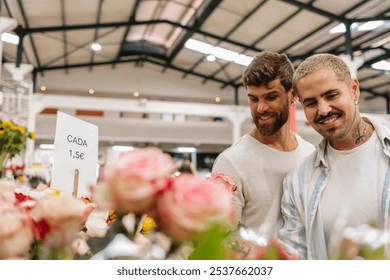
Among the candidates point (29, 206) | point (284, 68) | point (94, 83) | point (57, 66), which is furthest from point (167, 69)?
point (29, 206)

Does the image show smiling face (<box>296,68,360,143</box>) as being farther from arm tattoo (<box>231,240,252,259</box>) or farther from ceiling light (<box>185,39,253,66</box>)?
ceiling light (<box>185,39,253,66</box>)

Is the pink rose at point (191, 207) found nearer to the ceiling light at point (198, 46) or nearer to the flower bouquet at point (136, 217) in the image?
the flower bouquet at point (136, 217)

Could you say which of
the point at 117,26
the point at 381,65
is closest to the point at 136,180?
the point at 381,65

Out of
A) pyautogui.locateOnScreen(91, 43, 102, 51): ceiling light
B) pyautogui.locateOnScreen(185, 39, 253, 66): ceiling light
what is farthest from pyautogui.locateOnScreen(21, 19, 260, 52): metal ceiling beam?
pyautogui.locateOnScreen(91, 43, 102, 51): ceiling light

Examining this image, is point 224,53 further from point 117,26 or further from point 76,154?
point 76,154

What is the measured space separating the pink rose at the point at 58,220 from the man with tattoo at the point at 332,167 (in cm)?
53

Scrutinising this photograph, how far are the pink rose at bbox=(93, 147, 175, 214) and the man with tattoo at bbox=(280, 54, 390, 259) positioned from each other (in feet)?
1.70

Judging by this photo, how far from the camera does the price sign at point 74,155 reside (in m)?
0.57

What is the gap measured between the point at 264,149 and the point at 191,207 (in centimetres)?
79

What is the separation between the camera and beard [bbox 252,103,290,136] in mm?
963

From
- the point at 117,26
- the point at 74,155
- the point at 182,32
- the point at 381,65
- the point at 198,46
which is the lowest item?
the point at 74,155

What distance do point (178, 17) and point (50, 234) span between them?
704 cm

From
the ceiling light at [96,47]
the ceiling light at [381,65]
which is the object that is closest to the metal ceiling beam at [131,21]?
the ceiling light at [96,47]

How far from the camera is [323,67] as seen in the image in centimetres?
78
